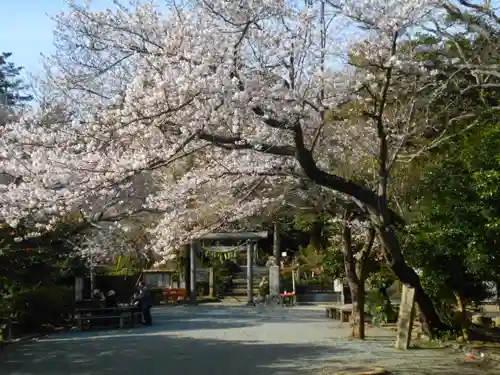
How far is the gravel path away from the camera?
9.75m

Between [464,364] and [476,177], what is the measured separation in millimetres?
2942

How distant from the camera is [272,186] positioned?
43.5ft

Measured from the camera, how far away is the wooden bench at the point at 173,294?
96.1 feet

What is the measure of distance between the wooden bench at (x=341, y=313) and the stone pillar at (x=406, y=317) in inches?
225

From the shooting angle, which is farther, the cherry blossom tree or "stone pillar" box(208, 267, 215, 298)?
"stone pillar" box(208, 267, 215, 298)

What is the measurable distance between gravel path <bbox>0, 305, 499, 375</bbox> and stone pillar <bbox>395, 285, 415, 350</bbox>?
0.85 ft

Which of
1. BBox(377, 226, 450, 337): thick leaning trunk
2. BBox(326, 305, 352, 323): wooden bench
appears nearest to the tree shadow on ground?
BBox(377, 226, 450, 337): thick leaning trunk

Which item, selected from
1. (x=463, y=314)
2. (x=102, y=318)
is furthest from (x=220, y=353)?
(x=102, y=318)

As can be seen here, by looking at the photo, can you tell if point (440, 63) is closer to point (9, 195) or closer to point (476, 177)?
point (476, 177)

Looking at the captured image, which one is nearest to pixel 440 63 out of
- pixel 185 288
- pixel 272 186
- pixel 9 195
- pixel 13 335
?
pixel 272 186

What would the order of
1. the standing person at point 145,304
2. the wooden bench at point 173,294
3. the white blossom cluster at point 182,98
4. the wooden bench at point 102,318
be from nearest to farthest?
the white blossom cluster at point 182,98 → the wooden bench at point 102,318 → the standing person at point 145,304 → the wooden bench at point 173,294

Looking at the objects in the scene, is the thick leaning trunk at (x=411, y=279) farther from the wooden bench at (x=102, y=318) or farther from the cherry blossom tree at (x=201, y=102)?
the wooden bench at (x=102, y=318)

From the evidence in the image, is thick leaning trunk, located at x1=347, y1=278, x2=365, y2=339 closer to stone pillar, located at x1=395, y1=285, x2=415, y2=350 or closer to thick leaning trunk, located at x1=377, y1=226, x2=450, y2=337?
thick leaning trunk, located at x1=377, y1=226, x2=450, y2=337

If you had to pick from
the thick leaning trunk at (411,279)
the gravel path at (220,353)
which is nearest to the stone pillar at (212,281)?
the gravel path at (220,353)
